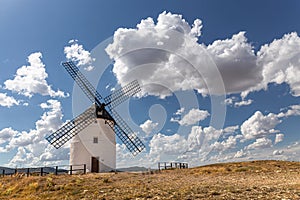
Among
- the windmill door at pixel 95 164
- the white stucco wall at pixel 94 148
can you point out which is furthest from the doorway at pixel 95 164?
the white stucco wall at pixel 94 148

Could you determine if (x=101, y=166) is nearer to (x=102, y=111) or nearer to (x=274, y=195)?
(x=102, y=111)

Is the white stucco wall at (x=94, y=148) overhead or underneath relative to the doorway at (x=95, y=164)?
overhead

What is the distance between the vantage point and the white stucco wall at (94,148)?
131 ft

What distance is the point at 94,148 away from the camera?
132ft

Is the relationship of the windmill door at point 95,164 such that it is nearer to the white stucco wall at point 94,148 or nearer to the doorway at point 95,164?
the doorway at point 95,164

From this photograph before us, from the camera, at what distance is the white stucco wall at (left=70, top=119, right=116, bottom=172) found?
40062 millimetres

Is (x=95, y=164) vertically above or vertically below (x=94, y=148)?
below

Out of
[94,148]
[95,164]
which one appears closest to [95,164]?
[95,164]

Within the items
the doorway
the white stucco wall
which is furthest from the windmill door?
the white stucco wall

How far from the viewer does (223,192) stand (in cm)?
1528

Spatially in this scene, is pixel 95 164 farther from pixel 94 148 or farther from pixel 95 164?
pixel 94 148

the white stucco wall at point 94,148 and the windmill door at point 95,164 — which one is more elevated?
the white stucco wall at point 94,148

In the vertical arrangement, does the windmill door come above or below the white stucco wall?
below

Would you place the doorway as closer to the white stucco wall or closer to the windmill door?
the windmill door
